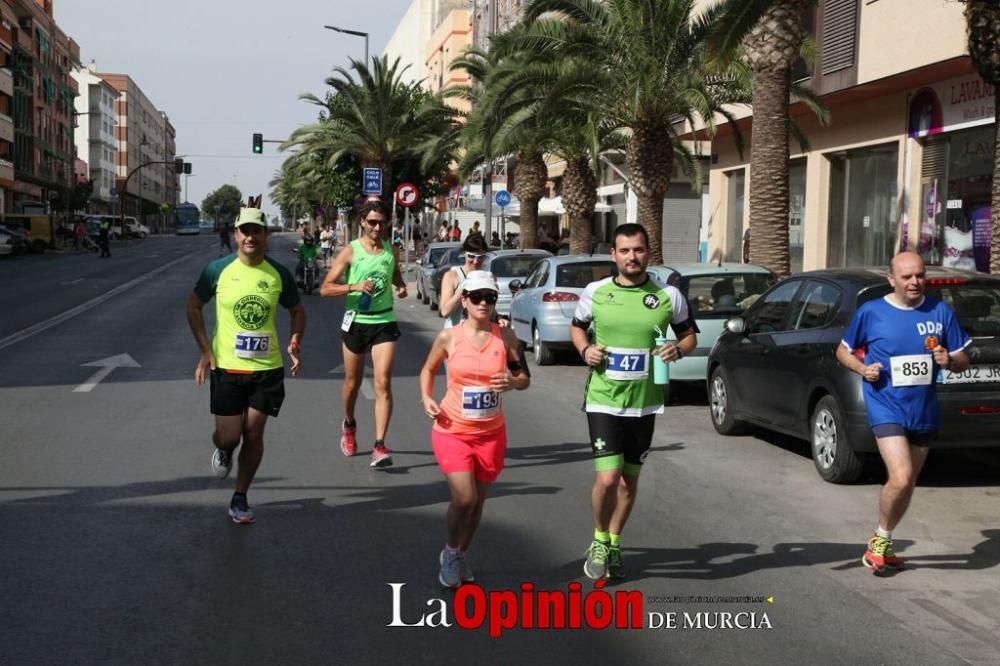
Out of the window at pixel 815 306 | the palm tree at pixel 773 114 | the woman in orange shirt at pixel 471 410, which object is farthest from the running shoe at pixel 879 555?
the palm tree at pixel 773 114

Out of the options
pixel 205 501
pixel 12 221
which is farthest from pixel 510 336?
pixel 12 221

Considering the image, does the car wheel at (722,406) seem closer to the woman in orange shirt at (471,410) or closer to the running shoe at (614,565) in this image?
the running shoe at (614,565)

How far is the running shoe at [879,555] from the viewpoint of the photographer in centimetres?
639

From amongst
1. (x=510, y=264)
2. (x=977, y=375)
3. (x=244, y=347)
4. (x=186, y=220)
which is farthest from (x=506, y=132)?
(x=186, y=220)

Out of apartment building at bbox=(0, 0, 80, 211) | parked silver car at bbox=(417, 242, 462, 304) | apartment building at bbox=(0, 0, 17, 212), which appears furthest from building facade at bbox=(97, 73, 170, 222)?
parked silver car at bbox=(417, 242, 462, 304)

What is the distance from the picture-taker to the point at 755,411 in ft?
33.9

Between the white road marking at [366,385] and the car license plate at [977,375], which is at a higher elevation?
the car license plate at [977,375]

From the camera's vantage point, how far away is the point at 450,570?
229 inches

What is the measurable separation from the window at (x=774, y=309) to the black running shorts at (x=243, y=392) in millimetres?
4611

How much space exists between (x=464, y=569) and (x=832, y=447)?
3.98 meters

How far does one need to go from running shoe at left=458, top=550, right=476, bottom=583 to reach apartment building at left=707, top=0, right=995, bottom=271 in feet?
50.5

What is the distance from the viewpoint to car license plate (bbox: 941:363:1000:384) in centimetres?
843

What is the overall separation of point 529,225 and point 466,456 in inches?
1230

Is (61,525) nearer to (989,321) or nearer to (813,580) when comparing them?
(813,580)
